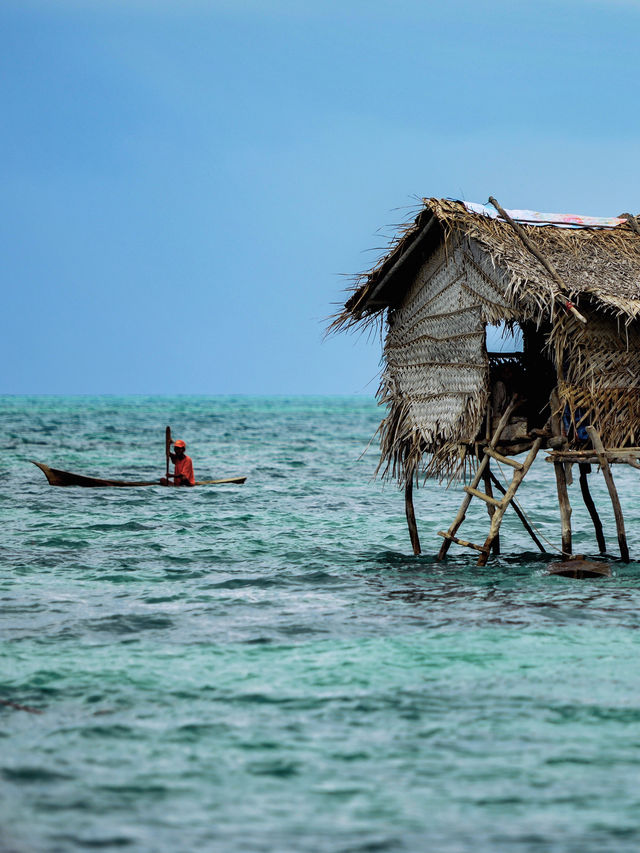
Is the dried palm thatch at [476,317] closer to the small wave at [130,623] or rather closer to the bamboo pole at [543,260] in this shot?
the bamboo pole at [543,260]

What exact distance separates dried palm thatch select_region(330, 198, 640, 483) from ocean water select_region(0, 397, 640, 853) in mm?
1728

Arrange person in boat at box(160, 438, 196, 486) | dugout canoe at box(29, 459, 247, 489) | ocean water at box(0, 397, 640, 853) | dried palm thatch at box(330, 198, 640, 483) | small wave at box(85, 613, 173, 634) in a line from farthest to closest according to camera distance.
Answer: dugout canoe at box(29, 459, 247, 489)
person in boat at box(160, 438, 196, 486)
dried palm thatch at box(330, 198, 640, 483)
small wave at box(85, 613, 173, 634)
ocean water at box(0, 397, 640, 853)

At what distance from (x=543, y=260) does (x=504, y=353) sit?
6.42 ft

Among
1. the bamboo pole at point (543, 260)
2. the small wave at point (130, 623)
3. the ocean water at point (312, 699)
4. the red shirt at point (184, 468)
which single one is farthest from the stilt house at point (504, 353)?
the red shirt at point (184, 468)

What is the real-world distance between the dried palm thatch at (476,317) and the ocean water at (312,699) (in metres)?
1.73

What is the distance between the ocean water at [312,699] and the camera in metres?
5.15

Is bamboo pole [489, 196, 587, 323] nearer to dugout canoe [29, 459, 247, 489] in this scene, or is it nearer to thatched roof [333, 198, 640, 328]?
thatched roof [333, 198, 640, 328]

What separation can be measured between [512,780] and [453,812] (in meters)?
0.53

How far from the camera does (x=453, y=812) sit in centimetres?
524

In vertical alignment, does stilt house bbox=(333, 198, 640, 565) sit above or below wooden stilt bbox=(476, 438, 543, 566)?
above

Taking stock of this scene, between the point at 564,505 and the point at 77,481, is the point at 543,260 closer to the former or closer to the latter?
the point at 564,505

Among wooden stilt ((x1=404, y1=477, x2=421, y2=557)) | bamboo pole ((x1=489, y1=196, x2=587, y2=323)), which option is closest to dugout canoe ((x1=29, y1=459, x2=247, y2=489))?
wooden stilt ((x1=404, y1=477, x2=421, y2=557))

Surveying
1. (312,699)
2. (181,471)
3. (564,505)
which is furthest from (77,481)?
(312,699)

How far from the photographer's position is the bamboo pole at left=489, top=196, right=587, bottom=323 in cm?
982
